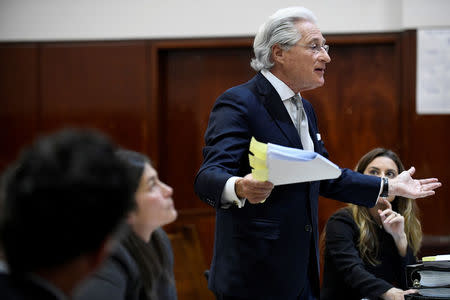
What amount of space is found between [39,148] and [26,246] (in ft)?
0.44

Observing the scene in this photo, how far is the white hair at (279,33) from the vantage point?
82.3 inches

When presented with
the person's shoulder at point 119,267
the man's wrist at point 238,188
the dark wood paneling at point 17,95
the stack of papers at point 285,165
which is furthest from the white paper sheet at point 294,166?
the dark wood paneling at point 17,95

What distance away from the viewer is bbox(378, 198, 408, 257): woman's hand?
2.51 meters

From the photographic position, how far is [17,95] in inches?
186

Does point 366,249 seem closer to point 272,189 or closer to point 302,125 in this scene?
point 302,125

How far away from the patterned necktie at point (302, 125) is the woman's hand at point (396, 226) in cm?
64

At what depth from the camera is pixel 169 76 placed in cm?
468

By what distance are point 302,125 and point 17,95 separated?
331cm

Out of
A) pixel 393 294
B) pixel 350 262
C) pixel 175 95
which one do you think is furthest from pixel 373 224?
pixel 175 95

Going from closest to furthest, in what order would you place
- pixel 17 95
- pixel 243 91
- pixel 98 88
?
1. pixel 243 91
2. pixel 98 88
3. pixel 17 95

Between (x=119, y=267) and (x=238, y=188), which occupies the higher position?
(x=238, y=188)

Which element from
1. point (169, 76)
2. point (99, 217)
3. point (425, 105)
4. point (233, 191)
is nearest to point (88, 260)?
point (99, 217)

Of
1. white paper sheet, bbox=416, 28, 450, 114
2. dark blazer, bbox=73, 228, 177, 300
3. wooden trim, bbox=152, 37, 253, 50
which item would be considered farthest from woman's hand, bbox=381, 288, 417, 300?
wooden trim, bbox=152, 37, 253, 50

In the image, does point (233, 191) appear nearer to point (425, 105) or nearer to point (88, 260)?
point (88, 260)
